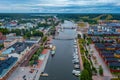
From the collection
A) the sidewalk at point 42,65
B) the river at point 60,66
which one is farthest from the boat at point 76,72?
the sidewalk at point 42,65

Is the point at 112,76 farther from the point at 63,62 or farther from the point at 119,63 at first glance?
the point at 63,62

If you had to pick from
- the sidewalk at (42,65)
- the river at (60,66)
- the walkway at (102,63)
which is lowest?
the river at (60,66)

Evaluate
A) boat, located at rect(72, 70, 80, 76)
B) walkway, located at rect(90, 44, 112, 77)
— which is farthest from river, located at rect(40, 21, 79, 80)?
walkway, located at rect(90, 44, 112, 77)

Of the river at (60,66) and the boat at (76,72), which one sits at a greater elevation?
the boat at (76,72)

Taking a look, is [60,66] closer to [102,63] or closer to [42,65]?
[42,65]

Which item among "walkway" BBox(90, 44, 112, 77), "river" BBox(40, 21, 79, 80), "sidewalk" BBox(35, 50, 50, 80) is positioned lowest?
"river" BBox(40, 21, 79, 80)

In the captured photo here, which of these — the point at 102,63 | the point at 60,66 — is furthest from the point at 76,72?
the point at 102,63

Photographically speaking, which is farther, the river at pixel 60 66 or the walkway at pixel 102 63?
the walkway at pixel 102 63

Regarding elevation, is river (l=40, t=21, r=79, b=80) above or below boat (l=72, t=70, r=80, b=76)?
below

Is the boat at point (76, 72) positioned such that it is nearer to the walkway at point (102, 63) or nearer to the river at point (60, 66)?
the river at point (60, 66)

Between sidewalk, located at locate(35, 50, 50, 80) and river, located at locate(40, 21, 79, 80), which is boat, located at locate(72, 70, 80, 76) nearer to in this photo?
river, located at locate(40, 21, 79, 80)

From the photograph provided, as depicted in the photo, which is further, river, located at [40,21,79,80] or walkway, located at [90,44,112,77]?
walkway, located at [90,44,112,77]
